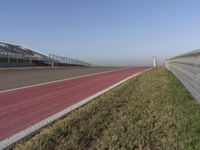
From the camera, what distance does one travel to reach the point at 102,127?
22.5 ft

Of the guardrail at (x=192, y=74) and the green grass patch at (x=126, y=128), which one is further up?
the guardrail at (x=192, y=74)

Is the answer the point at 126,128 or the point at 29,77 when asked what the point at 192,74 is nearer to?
the point at 126,128

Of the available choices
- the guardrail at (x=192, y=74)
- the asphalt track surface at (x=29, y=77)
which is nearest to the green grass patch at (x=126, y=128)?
the guardrail at (x=192, y=74)

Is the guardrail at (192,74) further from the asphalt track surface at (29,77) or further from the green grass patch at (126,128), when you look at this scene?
the asphalt track surface at (29,77)

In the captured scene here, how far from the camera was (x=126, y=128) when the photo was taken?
21.8 feet

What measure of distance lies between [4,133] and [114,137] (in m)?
2.14

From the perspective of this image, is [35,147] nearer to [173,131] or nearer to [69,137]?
[69,137]

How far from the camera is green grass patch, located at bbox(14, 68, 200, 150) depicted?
18.5 feet

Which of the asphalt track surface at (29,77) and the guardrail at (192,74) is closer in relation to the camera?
the guardrail at (192,74)

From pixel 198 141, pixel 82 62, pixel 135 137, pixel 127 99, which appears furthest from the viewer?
pixel 82 62

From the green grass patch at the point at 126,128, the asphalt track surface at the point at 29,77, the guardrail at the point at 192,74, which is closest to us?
the green grass patch at the point at 126,128

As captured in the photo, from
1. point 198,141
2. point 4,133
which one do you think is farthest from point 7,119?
point 198,141

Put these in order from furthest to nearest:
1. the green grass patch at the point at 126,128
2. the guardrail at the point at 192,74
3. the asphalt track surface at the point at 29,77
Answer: the asphalt track surface at the point at 29,77
the guardrail at the point at 192,74
the green grass patch at the point at 126,128

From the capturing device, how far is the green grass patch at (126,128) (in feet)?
18.5
